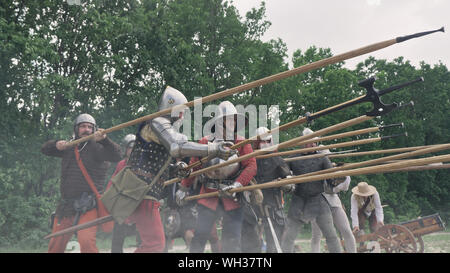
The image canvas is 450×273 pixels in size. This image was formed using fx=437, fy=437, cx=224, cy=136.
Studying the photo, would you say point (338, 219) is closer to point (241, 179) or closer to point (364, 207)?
point (364, 207)

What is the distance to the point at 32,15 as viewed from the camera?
1150 centimetres

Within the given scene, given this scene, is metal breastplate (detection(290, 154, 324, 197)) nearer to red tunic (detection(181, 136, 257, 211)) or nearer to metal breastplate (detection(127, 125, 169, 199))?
red tunic (detection(181, 136, 257, 211))

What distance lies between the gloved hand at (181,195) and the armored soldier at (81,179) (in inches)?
31.9

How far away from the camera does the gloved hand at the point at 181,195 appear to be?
15.8ft

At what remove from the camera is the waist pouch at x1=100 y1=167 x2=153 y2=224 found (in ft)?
13.1

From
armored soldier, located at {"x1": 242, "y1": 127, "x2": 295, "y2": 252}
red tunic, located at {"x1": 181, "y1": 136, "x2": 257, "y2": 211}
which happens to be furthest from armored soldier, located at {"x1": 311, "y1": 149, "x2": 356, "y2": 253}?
red tunic, located at {"x1": 181, "y1": 136, "x2": 257, "y2": 211}

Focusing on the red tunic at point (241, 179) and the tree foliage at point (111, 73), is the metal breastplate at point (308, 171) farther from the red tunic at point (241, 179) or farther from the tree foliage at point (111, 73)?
the tree foliage at point (111, 73)

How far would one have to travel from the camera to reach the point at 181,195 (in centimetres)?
483

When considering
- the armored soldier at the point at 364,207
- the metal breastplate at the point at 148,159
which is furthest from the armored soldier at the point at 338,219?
the metal breastplate at the point at 148,159

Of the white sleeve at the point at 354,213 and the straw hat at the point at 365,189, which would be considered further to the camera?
the straw hat at the point at 365,189

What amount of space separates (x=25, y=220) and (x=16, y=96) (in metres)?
3.01

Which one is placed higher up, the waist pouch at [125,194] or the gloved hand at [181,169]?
the gloved hand at [181,169]

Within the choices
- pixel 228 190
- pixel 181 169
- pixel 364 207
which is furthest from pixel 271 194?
pixel 364 207
